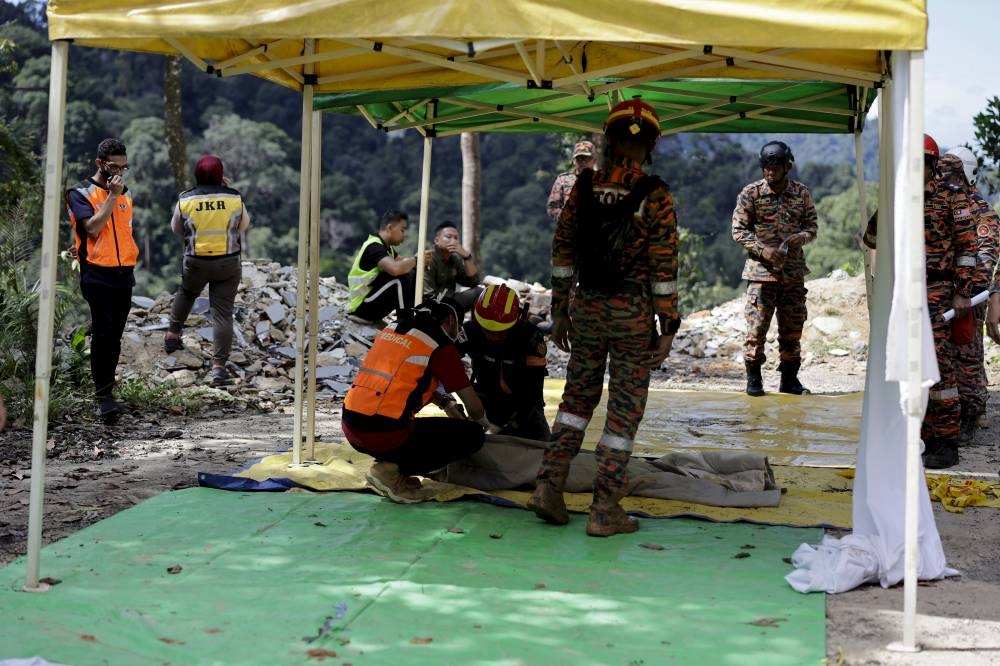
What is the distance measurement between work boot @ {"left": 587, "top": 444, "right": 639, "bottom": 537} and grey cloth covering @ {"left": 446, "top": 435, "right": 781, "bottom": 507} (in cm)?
70

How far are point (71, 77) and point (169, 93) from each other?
1108 inches

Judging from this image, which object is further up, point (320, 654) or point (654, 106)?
point (654, 106)

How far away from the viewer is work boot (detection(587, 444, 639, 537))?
5.03m

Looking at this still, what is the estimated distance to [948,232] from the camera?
6.33 meters

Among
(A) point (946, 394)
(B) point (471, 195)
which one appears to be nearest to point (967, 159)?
(A) point (946, 394)

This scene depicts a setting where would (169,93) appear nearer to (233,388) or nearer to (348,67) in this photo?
(233,388)

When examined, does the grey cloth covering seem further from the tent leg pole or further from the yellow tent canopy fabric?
the yellow tent canopy fabric

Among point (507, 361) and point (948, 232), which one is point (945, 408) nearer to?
point (948, 232)

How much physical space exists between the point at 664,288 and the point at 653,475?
4.56 feet

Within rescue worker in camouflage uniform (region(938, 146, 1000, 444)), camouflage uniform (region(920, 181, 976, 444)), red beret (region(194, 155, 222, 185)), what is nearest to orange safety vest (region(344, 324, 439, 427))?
camouflage uniform (region(920, 181, 976, 444))

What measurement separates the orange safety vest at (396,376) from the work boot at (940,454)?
3.20 meters

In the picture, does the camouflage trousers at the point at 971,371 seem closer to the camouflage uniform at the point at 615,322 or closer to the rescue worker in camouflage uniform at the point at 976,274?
the rescue worker in camouflage uniform at the point at 976,274

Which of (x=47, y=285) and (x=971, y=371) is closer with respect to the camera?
(x=47, y=285)

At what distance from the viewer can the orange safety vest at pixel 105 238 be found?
766cm
